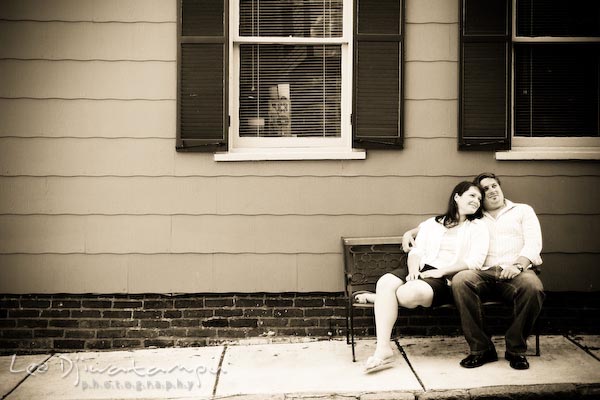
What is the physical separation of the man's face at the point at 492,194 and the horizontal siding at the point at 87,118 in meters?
2.38

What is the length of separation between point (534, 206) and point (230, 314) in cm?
255

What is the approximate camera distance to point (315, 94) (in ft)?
16.4

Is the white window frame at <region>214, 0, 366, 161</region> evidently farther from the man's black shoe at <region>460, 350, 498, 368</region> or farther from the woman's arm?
the man's black shoe at <region>460, 350, 498, 368</region>

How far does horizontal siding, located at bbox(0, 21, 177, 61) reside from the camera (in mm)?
4695

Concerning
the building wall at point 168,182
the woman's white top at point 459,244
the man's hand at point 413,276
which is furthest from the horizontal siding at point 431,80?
the man's hand at point 413,276

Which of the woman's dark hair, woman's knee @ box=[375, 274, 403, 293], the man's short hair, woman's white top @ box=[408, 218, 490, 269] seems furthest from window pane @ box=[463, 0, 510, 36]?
woman's knee @ box=[375, 274, 403, 293]

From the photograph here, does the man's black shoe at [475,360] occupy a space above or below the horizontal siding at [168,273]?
below

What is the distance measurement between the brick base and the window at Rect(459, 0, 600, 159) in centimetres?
129

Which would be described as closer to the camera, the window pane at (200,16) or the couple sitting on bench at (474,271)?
the couple sitting on bench at (474,271)

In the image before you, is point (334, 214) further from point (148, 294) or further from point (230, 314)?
point (148, 294)

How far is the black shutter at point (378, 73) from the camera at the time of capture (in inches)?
189

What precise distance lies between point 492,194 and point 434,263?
66 centimetres

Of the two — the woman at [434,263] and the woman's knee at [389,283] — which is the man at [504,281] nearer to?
the woman at [434,263]

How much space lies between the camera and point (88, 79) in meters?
4.75
